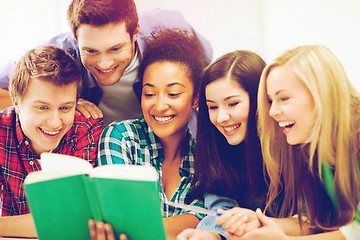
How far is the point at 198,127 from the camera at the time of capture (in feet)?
3.83

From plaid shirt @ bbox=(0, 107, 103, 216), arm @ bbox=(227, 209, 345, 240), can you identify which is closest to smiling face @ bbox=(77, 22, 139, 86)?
plaid shirt @ bbox=(0, 107, 103, 216)

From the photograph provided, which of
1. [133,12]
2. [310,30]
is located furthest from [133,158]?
[310,30]

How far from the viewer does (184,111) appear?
121 centimetres

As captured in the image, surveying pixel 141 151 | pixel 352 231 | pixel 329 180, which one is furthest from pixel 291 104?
pixel 141 151

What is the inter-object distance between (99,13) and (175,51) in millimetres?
277

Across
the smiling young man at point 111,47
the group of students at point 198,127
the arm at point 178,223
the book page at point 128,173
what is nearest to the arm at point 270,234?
the group of students at point 198,127

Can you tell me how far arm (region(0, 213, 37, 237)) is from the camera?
3.32ft

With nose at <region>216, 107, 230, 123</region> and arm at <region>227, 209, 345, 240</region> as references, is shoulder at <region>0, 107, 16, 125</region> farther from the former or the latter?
arm at <region>227, 209, 345, 240</region>

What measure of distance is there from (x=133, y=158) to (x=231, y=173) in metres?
0.32

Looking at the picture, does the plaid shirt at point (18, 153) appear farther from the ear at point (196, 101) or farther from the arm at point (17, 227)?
the ear at point (196, 101)

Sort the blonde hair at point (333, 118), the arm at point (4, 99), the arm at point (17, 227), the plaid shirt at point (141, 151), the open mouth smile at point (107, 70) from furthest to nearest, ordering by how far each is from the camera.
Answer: the arm at point (4, 99), the open mouth smile at point (107, 70), the plaid shirt at point (141, 151), the arm at point (17, 227), the blonde hair at point (333, 118)

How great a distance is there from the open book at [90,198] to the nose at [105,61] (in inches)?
19.7

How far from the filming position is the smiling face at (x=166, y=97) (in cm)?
117

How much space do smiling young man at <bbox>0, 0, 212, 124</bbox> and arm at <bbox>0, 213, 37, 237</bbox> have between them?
0.39 metres
